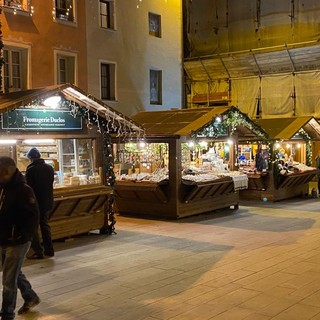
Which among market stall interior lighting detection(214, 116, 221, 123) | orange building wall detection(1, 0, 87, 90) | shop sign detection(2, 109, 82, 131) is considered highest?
orange building wall detection(1, 0, 87, 90)

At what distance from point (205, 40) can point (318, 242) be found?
15.7 m

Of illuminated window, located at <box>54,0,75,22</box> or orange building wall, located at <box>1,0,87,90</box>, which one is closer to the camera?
orange building wall, located at <box>1,0,87,90</box>

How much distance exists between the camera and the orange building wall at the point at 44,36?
1535 cm

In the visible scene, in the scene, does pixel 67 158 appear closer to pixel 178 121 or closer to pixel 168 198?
pixel 168 198

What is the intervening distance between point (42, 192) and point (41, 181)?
186 millimetres

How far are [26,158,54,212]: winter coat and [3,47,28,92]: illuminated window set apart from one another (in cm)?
765

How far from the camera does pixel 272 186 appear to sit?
1547cm

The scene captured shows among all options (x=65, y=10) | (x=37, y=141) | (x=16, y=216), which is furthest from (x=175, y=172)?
(x=65, y=10)

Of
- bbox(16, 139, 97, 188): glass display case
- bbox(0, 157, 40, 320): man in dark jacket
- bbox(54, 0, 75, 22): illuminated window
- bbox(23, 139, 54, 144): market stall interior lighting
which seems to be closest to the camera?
bbox(0, 157, 40, 320): man in dark jacket

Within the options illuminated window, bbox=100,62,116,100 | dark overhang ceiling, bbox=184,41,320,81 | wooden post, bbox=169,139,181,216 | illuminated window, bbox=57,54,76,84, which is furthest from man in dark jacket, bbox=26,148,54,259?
dark overhang ceiling, bbox=184,41,320,81

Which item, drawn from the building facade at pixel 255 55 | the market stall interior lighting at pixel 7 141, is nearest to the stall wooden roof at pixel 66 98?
the market stall interior lighting at pixel 7 141

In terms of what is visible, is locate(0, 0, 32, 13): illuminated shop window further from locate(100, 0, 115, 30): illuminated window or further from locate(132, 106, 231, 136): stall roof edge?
locate(132, 106, 231, 136): stall roof edge

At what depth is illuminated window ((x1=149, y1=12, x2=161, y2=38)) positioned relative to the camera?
20.6 metres

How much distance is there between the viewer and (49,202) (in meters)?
8.54
